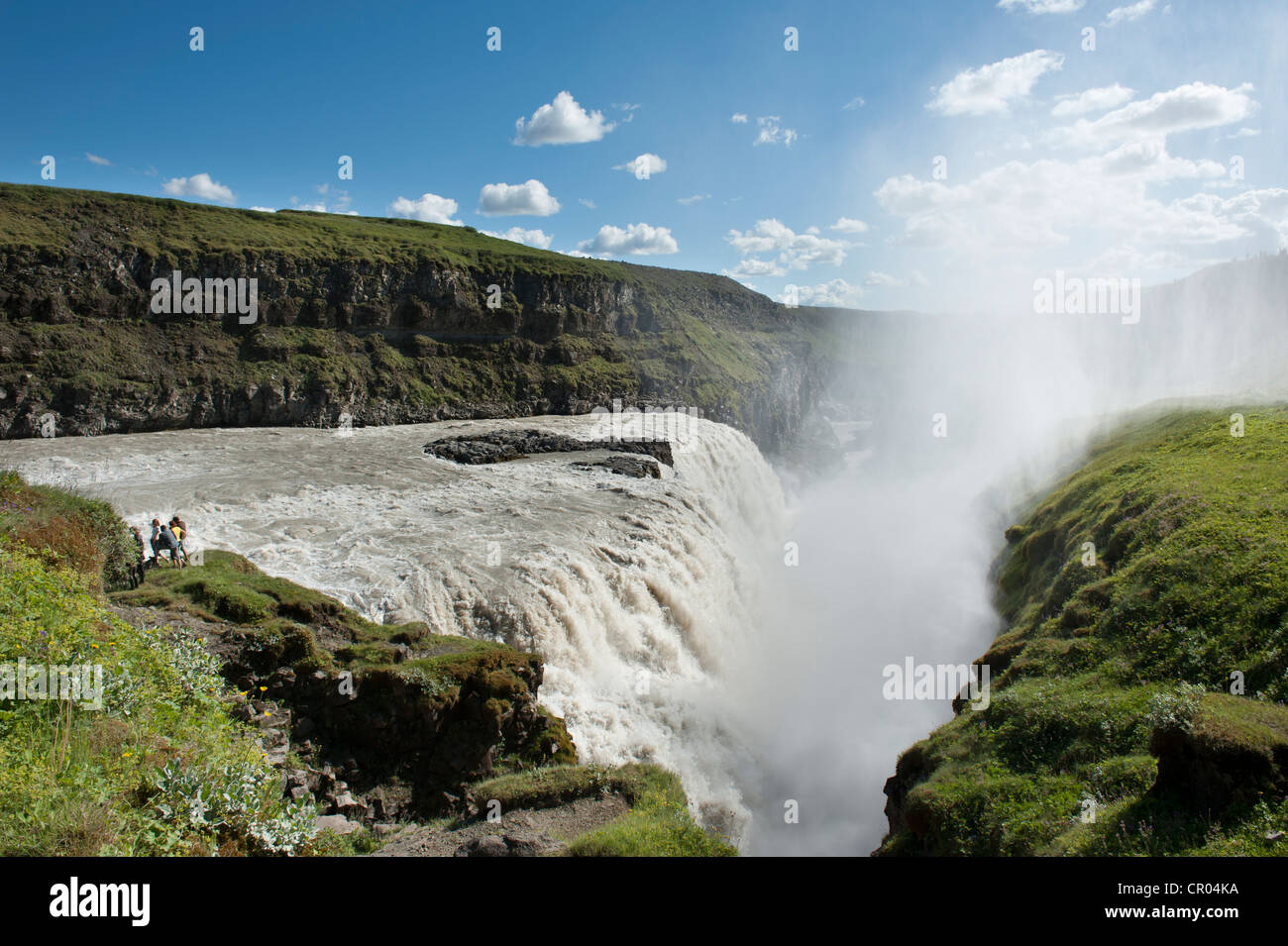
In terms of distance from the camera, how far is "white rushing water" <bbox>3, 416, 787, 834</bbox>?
57.3 ft

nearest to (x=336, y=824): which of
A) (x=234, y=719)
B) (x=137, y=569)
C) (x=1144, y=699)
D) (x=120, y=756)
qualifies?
(x=234, y=719)

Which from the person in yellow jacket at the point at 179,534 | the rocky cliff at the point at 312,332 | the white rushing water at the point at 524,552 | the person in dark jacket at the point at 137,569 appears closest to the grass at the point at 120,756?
the person in dark jacket at the point at 137,569

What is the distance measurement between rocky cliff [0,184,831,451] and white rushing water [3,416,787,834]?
4.70m

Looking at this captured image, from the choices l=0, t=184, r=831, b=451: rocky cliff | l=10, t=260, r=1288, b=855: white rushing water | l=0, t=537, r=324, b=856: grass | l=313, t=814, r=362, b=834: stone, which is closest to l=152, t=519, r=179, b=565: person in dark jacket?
l=10, t=260, r=1288, b=855: white rushing water

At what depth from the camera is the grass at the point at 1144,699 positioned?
7297mm

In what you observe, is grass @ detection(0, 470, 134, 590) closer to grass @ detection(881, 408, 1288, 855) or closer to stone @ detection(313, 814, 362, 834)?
stone @ detection(313, 814, 362, 834)

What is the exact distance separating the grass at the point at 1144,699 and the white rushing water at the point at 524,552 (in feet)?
21.4

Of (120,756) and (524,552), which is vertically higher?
(524,552)

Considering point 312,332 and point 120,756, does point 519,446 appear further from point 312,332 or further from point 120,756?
point 120,756

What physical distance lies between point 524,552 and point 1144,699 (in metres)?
16.2

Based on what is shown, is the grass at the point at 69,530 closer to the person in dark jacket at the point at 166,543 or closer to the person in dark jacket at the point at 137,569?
the person in dark jacket at the point at 137,569

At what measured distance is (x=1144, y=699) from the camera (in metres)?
10.4
